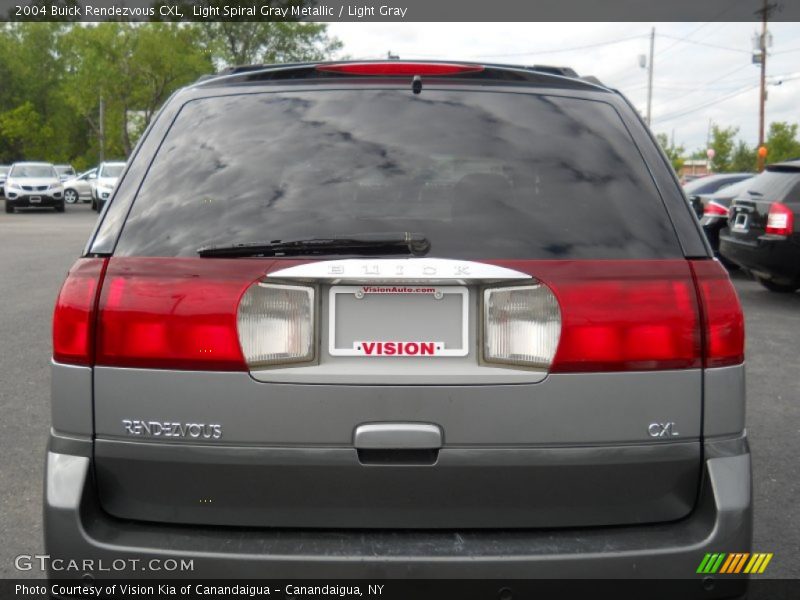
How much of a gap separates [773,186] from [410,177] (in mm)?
10030

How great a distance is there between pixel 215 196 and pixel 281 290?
1.11 ft

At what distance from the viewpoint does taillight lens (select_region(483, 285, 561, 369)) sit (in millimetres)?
2366

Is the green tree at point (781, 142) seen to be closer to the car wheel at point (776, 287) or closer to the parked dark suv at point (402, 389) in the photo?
the car wheel at point (776, 287)

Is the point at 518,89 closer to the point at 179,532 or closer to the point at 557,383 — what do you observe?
the point at 557,383

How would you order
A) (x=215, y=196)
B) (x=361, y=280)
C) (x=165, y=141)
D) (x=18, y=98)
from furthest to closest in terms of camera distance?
(x=18, y=98) → (x=165, y=141) → (x=215, y=196) → (x=361, y=280)

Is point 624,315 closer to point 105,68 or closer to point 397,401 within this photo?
point 397,401

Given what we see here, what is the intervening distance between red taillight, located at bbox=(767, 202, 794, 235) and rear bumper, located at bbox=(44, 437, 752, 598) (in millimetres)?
9355

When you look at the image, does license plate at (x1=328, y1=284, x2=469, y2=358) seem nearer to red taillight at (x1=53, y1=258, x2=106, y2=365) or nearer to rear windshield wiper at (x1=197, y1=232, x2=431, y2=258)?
rear windshield wiper at (x1=197, y1=232, x2=431, y2=258)

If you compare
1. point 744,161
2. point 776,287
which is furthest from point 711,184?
point 744,161

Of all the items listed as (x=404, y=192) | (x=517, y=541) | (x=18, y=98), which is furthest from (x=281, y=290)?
(x=18, y=98)

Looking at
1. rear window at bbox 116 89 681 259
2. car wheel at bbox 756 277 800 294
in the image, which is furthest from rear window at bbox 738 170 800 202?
rear window at bbox 116 89 681 259

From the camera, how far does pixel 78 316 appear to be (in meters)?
2.46

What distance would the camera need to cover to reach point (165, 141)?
2.68 metres

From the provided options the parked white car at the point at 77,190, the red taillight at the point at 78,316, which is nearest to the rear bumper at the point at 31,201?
the parked white car at the point at 77,190
